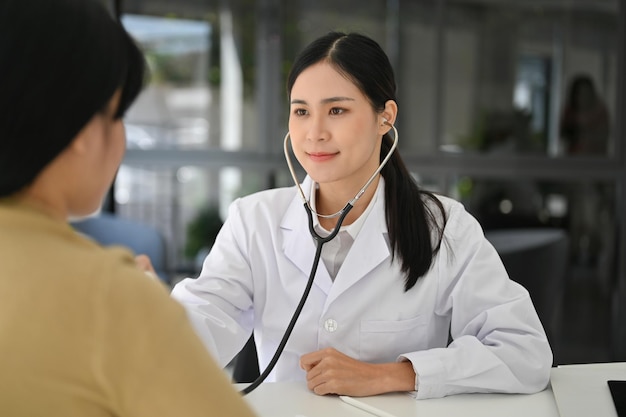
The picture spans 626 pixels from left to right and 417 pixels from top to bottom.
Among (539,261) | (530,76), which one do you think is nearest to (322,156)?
(539,261)

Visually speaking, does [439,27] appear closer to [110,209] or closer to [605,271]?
[605,271]

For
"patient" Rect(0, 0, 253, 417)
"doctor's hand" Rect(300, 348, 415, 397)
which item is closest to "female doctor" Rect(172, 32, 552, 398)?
"doctor's hand" Rect(300, 348, 415, 397)

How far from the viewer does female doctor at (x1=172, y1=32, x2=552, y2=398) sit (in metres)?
1.47

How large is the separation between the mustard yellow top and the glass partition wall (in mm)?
3223

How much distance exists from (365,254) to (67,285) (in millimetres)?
934

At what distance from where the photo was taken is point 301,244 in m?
1.57

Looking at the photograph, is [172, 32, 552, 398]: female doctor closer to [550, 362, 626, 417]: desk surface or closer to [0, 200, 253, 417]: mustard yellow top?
[550, 362, 626, 417]: desk surface

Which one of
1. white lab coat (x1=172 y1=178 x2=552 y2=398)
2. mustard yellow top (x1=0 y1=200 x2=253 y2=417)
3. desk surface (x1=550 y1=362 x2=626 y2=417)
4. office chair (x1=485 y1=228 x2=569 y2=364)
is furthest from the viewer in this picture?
office chair (x1=485 y1=228 x2=569 y2=364)

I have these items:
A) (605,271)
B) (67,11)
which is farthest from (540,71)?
(67,11)

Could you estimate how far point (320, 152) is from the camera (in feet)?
4.98

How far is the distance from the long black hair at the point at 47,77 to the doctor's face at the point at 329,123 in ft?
2.75

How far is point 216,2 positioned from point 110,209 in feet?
3.95

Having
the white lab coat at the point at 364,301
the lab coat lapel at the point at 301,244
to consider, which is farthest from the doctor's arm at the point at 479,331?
the lab coat lapel at the point at 301,244

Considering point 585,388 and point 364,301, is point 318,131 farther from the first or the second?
point 585,388
